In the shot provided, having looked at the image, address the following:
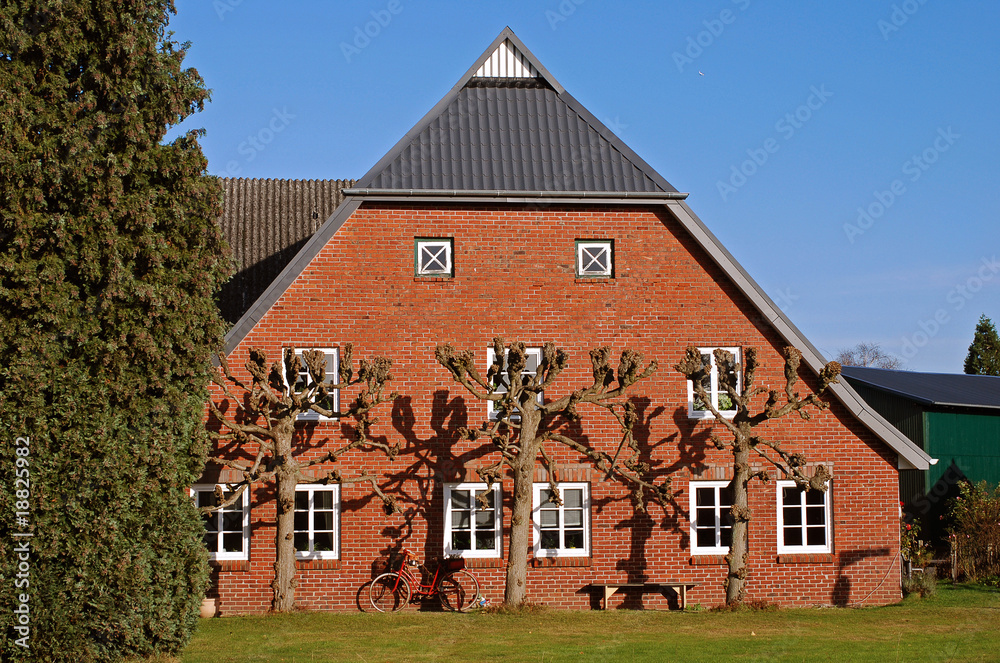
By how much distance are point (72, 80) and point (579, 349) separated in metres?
8.83

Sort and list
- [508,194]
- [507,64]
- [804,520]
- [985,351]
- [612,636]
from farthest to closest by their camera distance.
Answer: [985,351] → [507,64] → [804,520] → [508,194] → [612,636]

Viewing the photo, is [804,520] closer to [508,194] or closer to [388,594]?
[388,594]

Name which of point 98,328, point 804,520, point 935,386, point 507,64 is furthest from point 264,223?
point 935,386

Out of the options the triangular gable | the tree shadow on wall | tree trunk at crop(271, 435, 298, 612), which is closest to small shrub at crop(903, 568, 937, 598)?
the tree shadow on wall

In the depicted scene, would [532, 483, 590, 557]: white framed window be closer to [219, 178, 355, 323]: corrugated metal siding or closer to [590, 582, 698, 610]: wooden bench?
[590, 582, 698, 610]: wooden bench

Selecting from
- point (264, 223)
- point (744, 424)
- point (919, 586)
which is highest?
point (264, 223)

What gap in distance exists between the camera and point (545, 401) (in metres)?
17.6

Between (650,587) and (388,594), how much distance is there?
426cm

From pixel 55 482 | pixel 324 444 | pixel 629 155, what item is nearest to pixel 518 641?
pixel 324 444

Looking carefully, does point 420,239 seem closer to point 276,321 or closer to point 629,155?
point 276,321

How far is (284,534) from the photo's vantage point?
16.3 meters

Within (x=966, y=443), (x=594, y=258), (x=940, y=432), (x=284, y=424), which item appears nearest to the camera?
(x=284, y=424)

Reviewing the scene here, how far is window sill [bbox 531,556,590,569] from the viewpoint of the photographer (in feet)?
56.1

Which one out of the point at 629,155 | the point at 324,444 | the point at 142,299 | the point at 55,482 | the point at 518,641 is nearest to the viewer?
the point at 55,482
